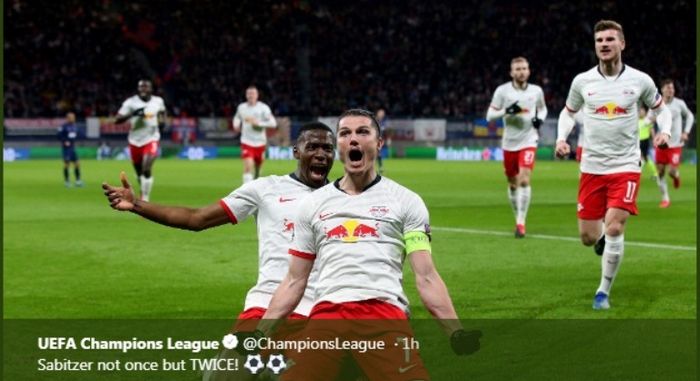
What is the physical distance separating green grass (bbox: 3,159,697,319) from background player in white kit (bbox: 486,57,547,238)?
0.92 m

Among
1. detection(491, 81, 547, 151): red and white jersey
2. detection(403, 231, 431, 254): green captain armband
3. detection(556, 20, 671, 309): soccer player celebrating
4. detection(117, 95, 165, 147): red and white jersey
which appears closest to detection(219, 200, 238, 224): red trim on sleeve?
detection(403, 231, 431, 254): green captain armband

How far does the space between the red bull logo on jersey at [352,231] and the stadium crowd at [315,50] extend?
171 feet

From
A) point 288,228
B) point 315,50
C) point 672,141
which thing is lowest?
point 672,141

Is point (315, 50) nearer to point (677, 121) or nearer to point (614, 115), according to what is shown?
point (677, 121)

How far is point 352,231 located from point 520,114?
13291mm

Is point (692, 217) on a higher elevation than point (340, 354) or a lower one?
lower

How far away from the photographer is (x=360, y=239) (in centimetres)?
558

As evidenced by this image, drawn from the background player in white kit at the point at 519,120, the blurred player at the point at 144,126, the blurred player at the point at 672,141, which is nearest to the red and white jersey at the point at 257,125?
the blurred player at the point at 144,126

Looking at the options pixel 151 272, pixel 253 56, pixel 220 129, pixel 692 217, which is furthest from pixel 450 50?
pixel 151 272

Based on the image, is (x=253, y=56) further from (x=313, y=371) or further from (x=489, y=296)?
(x=313, y=371)

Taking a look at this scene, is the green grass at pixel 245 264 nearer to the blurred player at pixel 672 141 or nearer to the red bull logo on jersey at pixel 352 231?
the blurred player at pixel 672 141

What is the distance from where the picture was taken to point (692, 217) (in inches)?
815

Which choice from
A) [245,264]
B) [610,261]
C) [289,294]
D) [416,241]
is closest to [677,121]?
[245,264]

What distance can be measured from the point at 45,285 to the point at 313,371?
7374 millimetres
